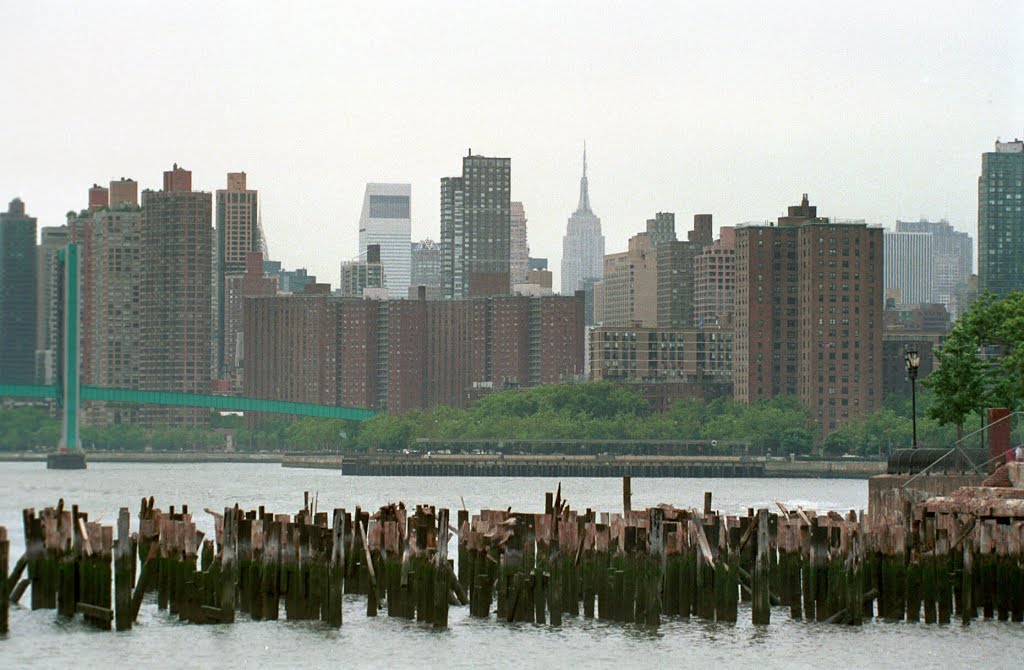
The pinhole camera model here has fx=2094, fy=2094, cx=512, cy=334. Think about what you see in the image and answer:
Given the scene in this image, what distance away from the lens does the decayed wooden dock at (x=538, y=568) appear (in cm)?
4406

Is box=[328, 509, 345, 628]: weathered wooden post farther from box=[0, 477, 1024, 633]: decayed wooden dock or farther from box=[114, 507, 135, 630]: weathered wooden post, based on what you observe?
box=[114, 507, 135, 630]: weathered wooden post

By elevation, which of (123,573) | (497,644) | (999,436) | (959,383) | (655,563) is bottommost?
(497,644)

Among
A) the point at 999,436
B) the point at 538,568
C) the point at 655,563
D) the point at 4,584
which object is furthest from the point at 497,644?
the point at 999,436

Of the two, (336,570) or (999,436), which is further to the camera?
(999,436)

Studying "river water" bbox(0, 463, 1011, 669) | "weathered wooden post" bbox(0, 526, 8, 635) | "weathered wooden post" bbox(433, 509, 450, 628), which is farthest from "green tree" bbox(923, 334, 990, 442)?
"weathered wooden post" bbox(0, 526, 8, 635)

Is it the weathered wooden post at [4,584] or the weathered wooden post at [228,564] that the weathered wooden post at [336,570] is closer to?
the weathered wooden post at [228,564]

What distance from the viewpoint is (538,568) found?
150ft

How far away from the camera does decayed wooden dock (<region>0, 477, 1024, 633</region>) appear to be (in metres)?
44.1

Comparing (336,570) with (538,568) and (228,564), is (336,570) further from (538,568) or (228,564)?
(538,568)

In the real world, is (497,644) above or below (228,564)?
below

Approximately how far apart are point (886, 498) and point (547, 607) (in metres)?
20.7

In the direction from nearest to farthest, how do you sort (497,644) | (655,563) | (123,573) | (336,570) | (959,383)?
1. (123,573)
2. (336,570)
3. (655,563)
4. (497,644)
5. (959,383)

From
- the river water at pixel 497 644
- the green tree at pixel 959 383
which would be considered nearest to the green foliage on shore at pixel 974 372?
the green tree at pixel 959 383

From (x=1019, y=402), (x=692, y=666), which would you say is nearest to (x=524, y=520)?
(x=692, y=666)
